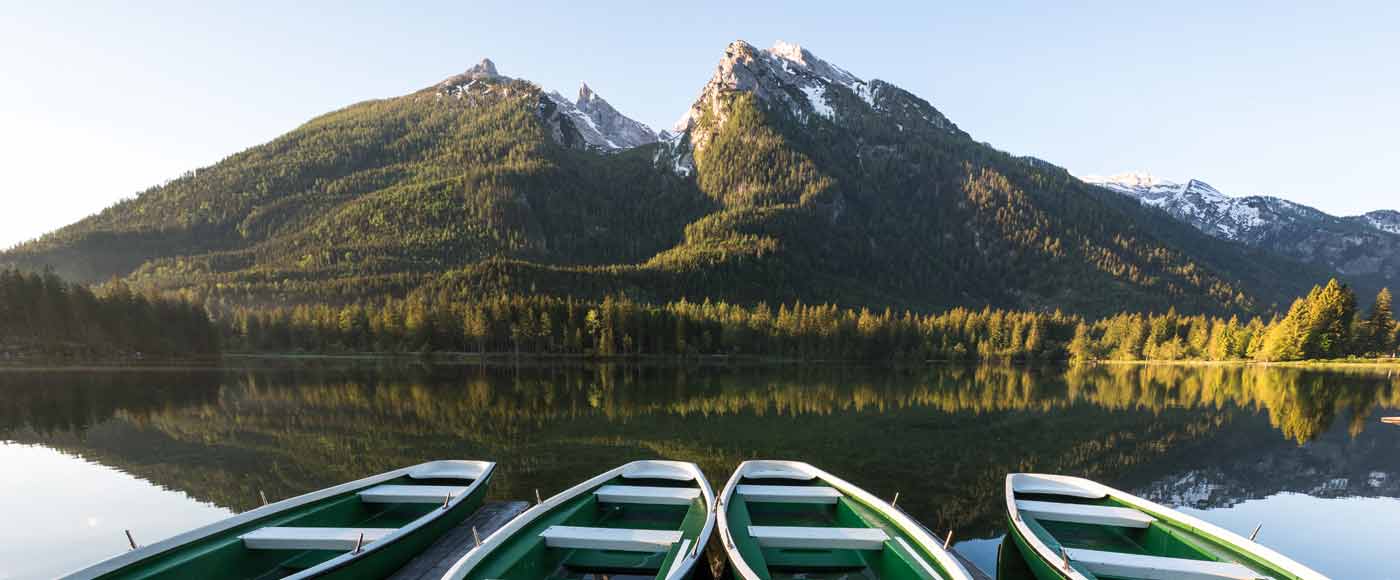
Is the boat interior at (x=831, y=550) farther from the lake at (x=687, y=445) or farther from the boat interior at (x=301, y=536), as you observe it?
the boat interior at (x=301, y=536)

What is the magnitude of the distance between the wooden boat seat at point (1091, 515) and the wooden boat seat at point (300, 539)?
15.3 meters

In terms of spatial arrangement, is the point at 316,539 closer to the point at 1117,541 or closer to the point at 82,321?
the point at 1117,541

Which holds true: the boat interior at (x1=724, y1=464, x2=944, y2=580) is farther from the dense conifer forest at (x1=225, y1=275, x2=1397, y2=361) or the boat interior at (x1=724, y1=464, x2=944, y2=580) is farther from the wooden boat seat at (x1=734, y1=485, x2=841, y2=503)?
the dense conifer forest at (x1=225, y1=275, x2=1397, y2=361)

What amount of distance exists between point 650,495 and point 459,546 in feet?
15.4

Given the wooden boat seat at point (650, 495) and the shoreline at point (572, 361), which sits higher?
the wooden boat seat at point (650, 495)

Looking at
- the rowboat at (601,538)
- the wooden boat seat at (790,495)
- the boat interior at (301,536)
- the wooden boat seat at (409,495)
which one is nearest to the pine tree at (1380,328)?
the wooden boat seat at (790,495)

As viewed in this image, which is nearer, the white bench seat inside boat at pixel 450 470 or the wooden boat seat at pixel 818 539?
the wooden boat seat at pixel 818 539

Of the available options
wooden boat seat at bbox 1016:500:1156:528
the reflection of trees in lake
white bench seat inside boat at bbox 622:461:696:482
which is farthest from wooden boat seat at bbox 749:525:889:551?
the reflection of trees in lake

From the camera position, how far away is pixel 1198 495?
21906 mm

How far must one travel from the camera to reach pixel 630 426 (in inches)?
1289

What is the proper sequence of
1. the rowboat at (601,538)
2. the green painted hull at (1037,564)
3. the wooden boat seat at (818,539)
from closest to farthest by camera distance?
the rowboat at (601,538), the green painted hull at (1037,564), the wooden boat seat at (818,539)

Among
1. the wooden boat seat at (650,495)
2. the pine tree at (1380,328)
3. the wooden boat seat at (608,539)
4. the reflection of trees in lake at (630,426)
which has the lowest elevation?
the pine tree at (1380,328)

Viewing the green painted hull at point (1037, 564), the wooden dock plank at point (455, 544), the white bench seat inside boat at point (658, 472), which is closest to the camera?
the green painted hull at point (1037, 564)

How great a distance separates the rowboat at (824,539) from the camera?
32.1 feet
